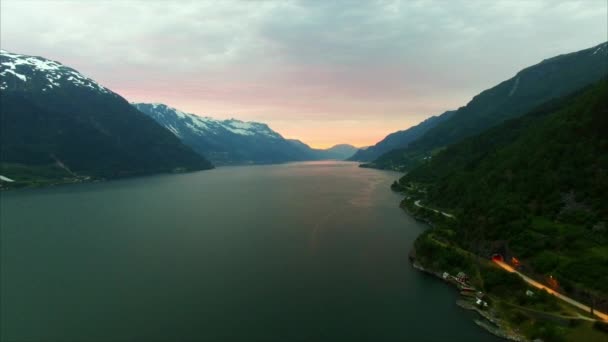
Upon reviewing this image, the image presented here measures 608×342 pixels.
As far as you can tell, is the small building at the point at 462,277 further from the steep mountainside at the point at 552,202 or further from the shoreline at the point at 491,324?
the steep mountainside at the point at 552,202

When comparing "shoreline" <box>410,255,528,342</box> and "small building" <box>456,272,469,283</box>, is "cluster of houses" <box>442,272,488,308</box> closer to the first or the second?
"small building" <box>456,272,469,283</box>

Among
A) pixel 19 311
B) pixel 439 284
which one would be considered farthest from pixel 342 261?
pixel 19 311

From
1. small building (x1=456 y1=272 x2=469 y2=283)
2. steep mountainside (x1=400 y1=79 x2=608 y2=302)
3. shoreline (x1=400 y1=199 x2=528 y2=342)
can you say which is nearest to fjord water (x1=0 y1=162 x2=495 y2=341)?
shoreline (x1=400 y1=199 x2=528 y2=342)

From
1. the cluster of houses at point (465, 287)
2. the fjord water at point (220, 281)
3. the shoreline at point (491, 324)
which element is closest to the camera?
the shoreline at point (491, 324)

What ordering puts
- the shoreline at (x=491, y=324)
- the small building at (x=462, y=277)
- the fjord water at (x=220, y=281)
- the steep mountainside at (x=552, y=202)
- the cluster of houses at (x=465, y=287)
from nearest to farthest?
1. the shoreline at (x=491, y=324)
2. the fjord water at (x=220, y=281)
3. the cluster of houses at (x=465, y=287)
4. the steep mountainside at (x=552, y=202)
5. the small building at (x=462, y=277)

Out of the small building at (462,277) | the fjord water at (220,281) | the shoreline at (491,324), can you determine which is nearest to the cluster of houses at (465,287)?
the small building at (462,277)

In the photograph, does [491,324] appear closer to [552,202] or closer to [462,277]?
[462,277]

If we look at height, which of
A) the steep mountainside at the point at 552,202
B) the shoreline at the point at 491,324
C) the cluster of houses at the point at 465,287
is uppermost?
the steep mountainside at the point at 552,202

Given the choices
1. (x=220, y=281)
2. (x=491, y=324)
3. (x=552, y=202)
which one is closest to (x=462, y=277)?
(x=491, y=324)
